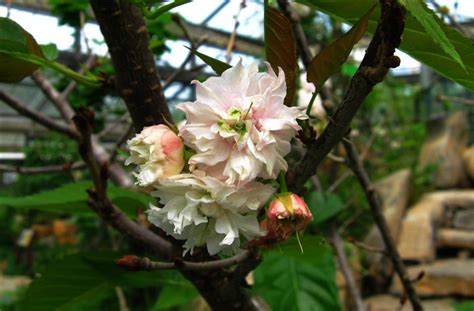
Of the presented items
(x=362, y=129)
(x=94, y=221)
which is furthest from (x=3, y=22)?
(x=362, y=129)

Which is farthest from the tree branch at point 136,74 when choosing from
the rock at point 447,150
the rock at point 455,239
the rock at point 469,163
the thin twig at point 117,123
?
the rock at point 469,163

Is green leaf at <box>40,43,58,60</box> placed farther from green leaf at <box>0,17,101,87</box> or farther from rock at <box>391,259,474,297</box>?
rock at <box>391,259,474,297</box>

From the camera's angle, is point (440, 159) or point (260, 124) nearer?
point (260, 124)

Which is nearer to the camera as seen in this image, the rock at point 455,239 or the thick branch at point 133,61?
the thick branch at point 133,61

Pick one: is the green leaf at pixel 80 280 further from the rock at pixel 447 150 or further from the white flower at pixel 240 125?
the rock at pixel 447 150

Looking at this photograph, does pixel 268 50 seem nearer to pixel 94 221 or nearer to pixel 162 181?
pixel 162 181

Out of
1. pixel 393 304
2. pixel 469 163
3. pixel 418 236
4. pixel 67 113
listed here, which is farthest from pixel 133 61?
pixel 469 163
